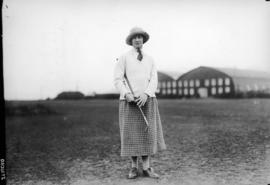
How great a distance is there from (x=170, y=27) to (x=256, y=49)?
1.15 meters

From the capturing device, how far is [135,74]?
3.45 metres

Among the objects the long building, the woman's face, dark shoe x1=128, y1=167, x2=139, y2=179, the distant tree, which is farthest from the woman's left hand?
the long building

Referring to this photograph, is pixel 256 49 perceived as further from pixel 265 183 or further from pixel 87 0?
pixel 87 0

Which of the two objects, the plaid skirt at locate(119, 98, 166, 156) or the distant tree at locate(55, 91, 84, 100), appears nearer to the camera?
the plaid skirt at locate(119, 98, 166, 156)

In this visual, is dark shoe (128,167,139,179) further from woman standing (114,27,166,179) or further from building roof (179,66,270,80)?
building roof (179,66,270,80)

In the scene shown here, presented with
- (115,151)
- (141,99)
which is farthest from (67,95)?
(141,99)

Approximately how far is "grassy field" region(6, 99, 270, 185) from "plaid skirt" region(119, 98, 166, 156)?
0.31m

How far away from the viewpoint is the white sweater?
135 inches

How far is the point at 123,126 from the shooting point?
3.42 meters

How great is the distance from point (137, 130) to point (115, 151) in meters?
1.41

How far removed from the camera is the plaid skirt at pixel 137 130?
11.2ft

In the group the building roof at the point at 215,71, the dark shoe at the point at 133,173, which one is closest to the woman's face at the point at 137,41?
the dark shoe at the point at 133,173

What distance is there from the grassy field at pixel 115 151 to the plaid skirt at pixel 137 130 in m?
0.31

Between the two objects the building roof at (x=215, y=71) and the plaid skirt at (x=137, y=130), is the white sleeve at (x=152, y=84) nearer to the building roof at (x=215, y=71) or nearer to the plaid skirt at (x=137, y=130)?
the plaid skirt at (x=137, y=130)
